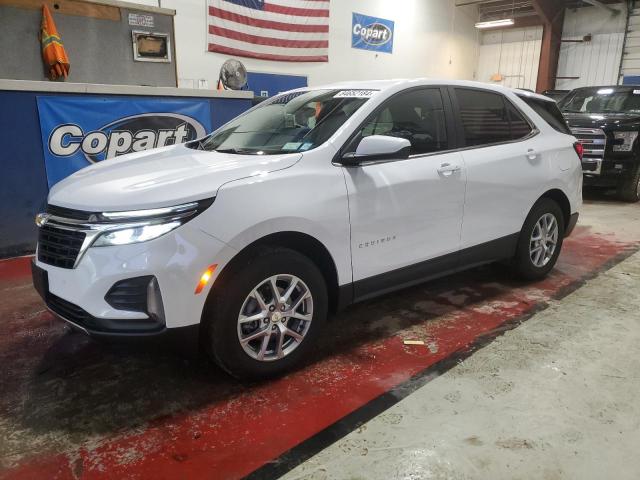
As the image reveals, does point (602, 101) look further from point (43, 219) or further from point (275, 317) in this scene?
point (43, 219)

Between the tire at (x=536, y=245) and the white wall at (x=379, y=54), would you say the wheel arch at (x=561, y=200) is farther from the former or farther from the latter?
the white wall at (x=379, y=54)

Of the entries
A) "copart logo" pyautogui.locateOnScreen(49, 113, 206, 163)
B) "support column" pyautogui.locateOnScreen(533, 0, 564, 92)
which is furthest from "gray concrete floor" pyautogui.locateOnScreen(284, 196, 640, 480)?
"support column" pyautogui.locateOnScreen(533, 0, 564, 92)

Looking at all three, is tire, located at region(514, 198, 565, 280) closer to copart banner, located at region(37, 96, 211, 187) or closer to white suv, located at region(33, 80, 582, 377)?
white suv, located at region(33, 80, 582, 377)

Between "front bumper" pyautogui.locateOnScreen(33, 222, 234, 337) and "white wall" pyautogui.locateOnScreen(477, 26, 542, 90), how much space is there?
52.7ft

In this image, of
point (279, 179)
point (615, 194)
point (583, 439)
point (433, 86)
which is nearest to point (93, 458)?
point (279, 179)

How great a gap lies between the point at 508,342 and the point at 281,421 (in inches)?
59.2

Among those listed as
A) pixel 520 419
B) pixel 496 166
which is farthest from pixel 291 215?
pixel 496 166

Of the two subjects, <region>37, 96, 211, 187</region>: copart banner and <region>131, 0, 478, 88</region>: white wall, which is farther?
<region>131, 0, 478, 88</region>: white wall

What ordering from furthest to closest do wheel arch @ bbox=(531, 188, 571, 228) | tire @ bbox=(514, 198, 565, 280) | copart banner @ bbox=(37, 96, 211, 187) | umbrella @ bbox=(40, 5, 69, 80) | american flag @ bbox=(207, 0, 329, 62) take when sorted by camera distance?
american flag @ bbox=(207, 0, 329, 62)
umbrella @ bbox=(40, 5, 69, 80)
copart banner @ bbox=(37, 96, 211, 187)
wheel arch @ bbox=(531, 188, 571, 228)
tire @ bbox=(514, 198, 565, 280)

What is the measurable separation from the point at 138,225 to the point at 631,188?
26.2ft

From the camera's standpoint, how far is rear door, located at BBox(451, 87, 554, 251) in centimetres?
317

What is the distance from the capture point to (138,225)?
2006 mm

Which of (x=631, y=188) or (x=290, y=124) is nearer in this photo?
(x=290, y=124)

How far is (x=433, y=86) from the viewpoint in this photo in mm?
3080
